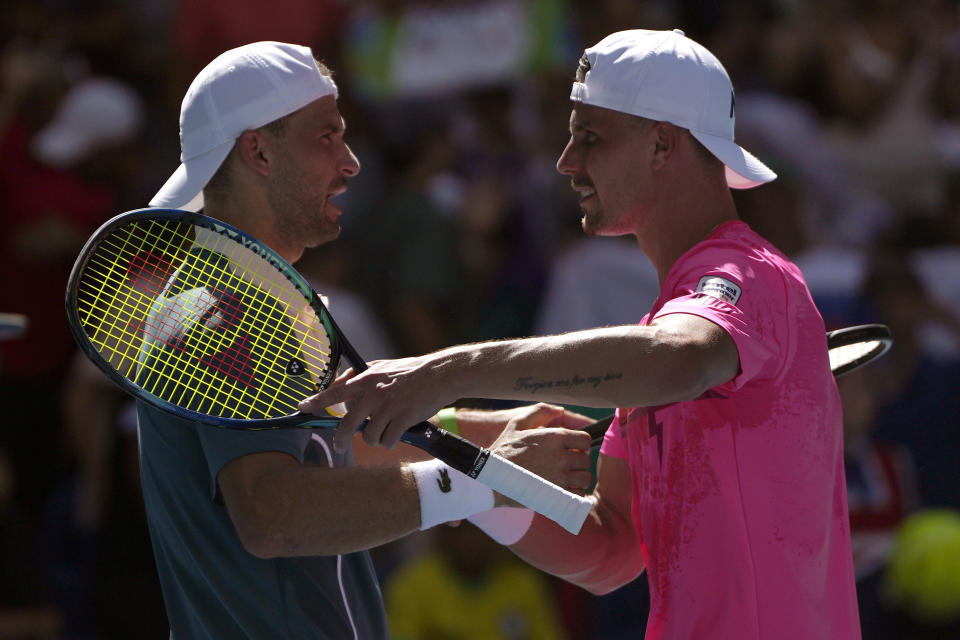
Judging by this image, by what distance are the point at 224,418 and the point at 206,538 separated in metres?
0.33

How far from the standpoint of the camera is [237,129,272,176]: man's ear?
322cm

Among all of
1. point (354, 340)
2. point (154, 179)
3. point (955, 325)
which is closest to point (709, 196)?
point (354, 340)

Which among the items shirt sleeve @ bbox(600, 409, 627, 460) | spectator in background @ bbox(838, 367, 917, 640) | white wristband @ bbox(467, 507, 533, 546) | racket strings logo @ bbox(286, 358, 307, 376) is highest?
racket strings logo @ bbox(286, 358, 307, 376)

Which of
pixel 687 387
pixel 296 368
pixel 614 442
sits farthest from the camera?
pixel 614 442

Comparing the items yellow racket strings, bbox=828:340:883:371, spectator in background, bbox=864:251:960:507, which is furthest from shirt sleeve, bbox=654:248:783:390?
spectator in background, bbox=864:251:960:507

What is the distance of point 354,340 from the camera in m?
6.08

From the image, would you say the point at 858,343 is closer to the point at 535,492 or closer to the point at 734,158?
the point at 734,158

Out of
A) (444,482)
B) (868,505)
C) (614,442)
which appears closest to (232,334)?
(444,482)

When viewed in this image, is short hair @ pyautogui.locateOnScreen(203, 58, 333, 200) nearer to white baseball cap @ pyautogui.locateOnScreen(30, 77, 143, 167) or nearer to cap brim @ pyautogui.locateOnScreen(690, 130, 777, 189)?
cap brim @ pyautogui.locateOnScreen(690, 130, 777, 189)

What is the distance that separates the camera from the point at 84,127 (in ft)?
22.2

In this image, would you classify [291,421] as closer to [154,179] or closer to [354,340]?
[354,340]

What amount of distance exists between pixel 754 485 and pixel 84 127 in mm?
4845

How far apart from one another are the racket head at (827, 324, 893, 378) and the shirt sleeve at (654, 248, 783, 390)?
54 cm

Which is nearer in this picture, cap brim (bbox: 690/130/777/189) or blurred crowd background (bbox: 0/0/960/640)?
cap brim (bbox: 690/130/777/189)
